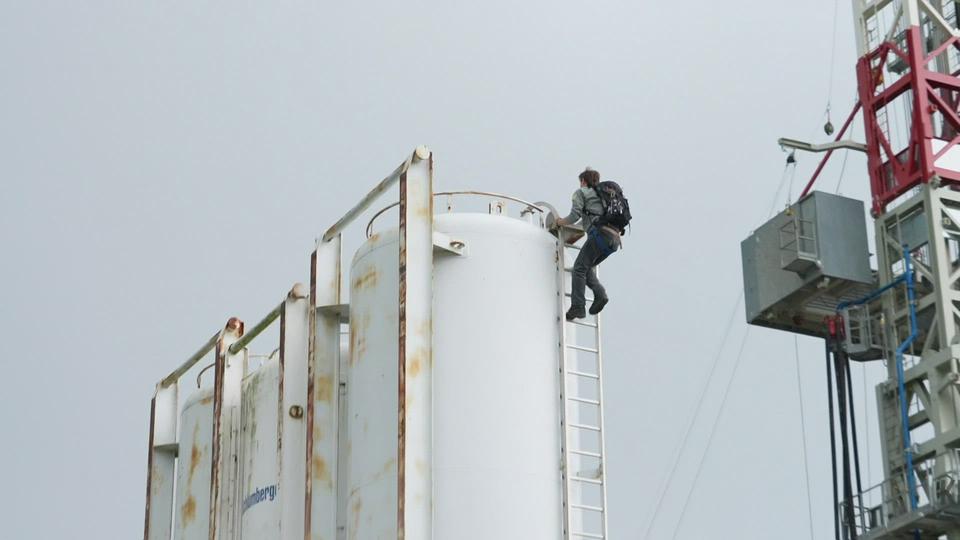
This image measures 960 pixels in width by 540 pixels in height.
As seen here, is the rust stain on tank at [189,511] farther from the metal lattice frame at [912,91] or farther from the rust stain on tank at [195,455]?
the metal lattice frame at [912,91]

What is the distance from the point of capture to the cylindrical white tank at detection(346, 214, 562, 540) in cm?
2155

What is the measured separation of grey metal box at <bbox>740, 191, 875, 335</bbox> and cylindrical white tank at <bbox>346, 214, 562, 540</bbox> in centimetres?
1524

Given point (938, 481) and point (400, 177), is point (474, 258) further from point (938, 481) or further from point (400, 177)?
point (938, 481)

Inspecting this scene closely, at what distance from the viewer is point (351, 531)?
22281 mm

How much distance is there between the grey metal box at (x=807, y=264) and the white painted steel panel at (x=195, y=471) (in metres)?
14.2

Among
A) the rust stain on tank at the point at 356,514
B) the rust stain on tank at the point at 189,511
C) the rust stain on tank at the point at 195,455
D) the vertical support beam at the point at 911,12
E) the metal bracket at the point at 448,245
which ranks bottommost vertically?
the rust stain on tank at the point at 356,514

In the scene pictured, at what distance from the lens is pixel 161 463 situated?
29.7 meters

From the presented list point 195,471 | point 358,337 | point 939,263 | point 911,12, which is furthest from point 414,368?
point 911,12

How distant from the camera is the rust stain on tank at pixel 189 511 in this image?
27825 millimetres

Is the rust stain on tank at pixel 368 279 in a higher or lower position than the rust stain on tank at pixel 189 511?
higher

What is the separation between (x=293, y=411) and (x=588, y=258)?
4.79 meters

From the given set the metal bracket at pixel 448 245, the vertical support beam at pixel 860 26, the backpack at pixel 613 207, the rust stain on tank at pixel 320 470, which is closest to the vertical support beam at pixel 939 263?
the vertical support beam at pixel 860 26

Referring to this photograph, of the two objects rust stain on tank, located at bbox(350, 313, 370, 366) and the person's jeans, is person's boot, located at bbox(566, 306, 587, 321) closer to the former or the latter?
the person's jeans

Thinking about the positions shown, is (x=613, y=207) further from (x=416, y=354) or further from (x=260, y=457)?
(x=260, y=457)
